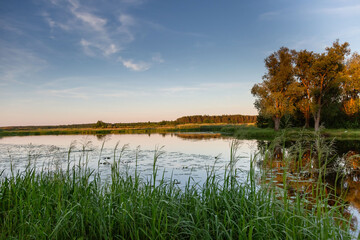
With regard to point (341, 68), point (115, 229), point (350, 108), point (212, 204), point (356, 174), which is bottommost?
point (356, 174)

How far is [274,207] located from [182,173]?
8.07 metres

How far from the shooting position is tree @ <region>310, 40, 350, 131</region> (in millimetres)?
29656

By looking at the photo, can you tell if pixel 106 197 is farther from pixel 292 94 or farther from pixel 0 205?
pixel 292 94

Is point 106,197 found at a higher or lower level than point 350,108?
lower

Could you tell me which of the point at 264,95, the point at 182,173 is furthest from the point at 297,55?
the point at 182,173

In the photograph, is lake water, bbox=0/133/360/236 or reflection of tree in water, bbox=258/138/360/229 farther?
lake water, bbox=0/133/360/236

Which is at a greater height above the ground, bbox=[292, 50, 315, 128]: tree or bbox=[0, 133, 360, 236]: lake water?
bbox=[292, 50, 315, 128]: tree

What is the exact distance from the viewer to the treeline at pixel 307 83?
30078 millimetres

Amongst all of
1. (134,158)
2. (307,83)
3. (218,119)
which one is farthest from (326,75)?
(218,119)

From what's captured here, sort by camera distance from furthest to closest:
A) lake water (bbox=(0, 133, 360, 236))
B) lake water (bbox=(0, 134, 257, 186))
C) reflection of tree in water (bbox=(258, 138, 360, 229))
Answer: lake water (bbox=(0, 134, 257, 186)) < lake water (bbox=(0, 133, 360, 236)) < reflection of tree in water (bbox=(258, 138, 360, 229))

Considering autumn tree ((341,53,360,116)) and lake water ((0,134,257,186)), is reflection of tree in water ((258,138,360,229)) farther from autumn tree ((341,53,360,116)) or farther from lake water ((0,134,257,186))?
autumn tree ((341,53,360,116))

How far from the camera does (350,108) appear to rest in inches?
1399

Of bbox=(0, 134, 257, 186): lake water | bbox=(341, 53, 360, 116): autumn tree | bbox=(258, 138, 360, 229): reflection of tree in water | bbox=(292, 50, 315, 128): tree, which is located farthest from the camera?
bbox=(341, 53, 360, 116): autumn tree

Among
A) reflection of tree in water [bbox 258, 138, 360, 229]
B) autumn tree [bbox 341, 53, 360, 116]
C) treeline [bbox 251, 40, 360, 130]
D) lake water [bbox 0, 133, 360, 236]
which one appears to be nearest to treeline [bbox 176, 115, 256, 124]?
autumn tree [bbox 341, 53, 360, 116]
